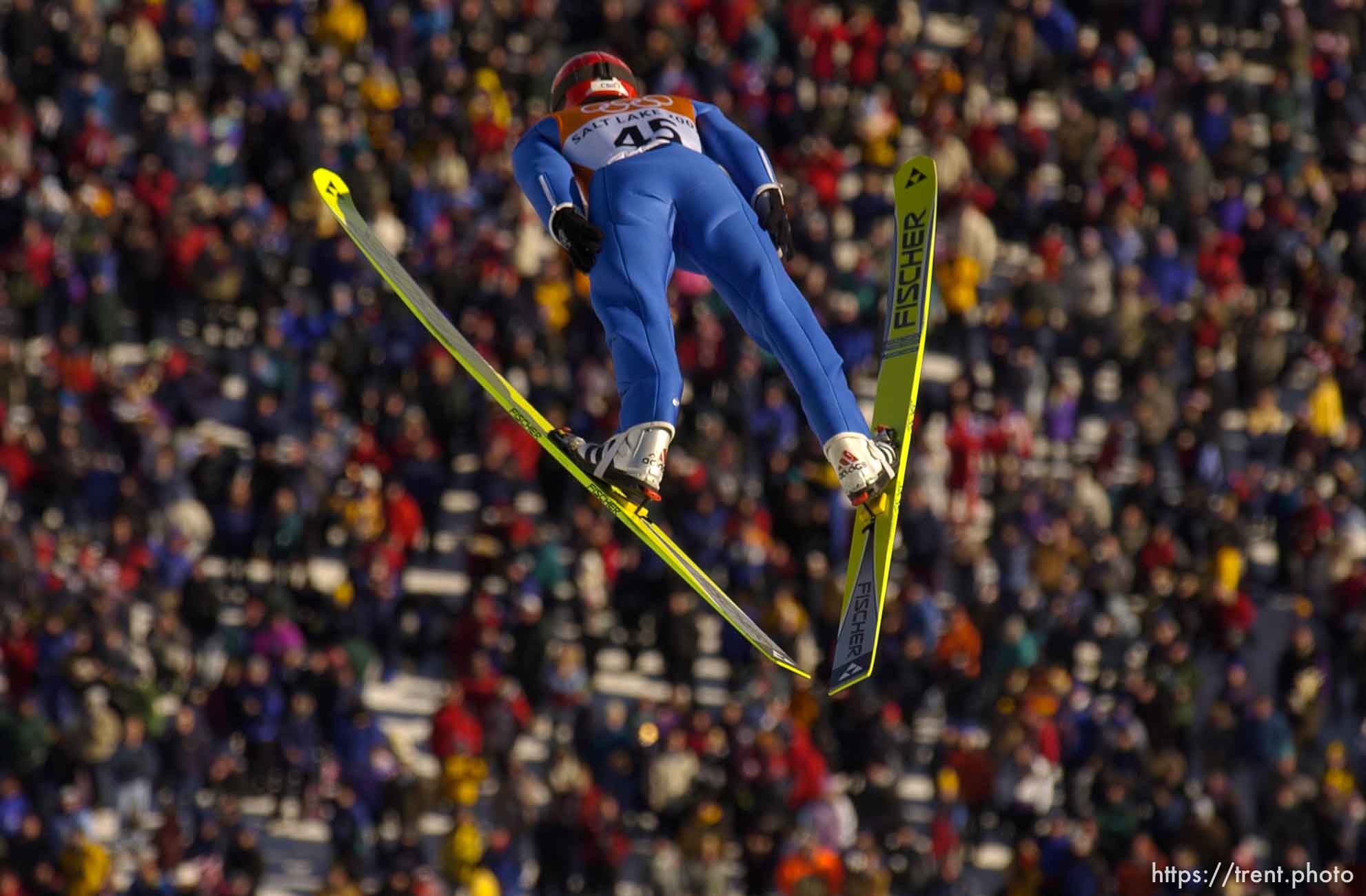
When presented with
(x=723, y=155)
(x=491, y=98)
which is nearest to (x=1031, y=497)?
(x=491, y=98)

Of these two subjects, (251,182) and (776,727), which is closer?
(776,727)

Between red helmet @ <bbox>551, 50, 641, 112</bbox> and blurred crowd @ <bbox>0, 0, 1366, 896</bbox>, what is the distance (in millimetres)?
6251

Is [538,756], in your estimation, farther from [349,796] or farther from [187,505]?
[187,505]

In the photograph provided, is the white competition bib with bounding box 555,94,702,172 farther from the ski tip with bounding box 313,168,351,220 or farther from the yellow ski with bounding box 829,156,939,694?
the ski tip with bounding box 313,168,351,220

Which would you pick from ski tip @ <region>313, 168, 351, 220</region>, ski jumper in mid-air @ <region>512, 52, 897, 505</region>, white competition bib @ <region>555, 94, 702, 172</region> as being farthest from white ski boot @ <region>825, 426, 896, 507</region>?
ski tip @ <region>313, 168, 351, 220</region>

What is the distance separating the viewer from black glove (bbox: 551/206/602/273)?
10055 millimetres

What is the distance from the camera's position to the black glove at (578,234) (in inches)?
396

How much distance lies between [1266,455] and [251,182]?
7766 millimetres

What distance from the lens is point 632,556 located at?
17.2 m

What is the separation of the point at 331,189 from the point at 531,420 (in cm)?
200


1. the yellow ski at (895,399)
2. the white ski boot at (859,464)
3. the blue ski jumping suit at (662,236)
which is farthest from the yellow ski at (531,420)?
the white ski boot at (859,464)

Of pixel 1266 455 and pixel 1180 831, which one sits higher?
pixel 1266 455

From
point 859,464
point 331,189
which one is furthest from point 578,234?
point 331,189

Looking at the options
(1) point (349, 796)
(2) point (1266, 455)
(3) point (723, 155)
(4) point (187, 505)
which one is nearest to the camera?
(3) point (723, 155)
